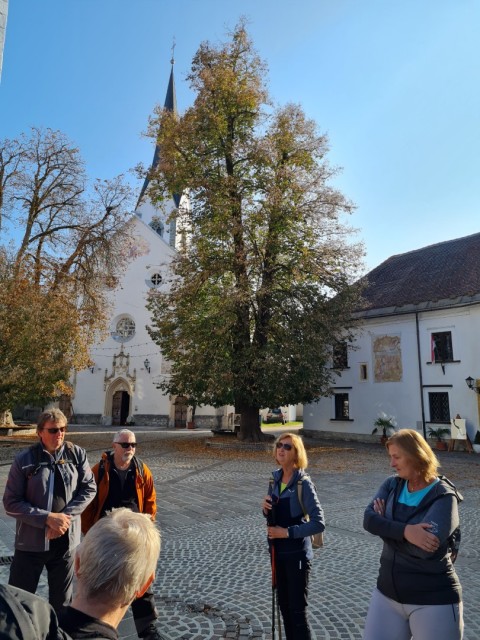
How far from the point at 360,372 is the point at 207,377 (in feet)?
36.6

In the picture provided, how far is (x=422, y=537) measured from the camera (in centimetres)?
254

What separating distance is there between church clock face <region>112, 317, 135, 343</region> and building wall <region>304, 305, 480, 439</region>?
1686 centimetres

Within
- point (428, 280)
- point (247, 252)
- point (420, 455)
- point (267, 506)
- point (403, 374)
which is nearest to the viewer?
point (420, 455)

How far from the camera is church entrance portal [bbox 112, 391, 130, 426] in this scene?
1457 inches

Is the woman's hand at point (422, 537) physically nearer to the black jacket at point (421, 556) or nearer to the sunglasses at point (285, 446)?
the black jacket at point (421, 556)

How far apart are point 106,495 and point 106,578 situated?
2.54 meters

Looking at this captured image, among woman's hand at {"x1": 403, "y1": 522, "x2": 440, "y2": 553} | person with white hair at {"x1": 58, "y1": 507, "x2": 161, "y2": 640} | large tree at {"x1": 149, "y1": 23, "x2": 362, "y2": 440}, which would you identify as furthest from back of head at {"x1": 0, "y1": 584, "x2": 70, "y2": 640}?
large tree at {"x1": 149, "y1": 23, "x2": 362, "y2": 440}

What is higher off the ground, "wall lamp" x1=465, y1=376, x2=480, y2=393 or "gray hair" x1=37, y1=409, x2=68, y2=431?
"wall lamp" x1=465, y1=376, x2=480, y2=393

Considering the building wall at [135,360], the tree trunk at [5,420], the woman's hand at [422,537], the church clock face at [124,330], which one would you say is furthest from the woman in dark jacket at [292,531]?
the church clock face at [124,330]

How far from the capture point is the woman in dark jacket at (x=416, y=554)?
2.52 meters

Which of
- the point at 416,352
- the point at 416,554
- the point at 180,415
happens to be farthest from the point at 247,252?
the point at 180,415

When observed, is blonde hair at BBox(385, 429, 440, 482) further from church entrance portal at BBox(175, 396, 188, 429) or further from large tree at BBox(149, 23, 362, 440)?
church entrance portal at BBox(175, 396, 188, 429)

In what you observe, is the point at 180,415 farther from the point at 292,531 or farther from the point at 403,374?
the point at 292,531

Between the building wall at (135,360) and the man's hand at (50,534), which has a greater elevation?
the building wall at (135,360)
